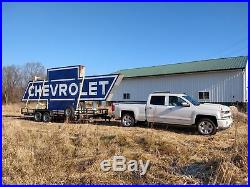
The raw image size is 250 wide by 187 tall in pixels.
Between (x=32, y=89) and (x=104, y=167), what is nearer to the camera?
(x=104, y=167)

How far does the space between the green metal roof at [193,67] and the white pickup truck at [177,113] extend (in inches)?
670

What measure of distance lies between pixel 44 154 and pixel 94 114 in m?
8.92

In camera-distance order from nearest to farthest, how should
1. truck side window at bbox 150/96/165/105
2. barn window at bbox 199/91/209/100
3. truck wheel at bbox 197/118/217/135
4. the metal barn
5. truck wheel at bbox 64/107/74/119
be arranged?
truck wheel at bbox 197/118/217/135, truck side window at bbox 150/96/165/105, truck wheel at bbox 64/107/74/119, the metal barn, barn window at bbox 199/91/209/100

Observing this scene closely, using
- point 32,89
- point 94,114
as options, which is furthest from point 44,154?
point 32,89

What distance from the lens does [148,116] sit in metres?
15.7

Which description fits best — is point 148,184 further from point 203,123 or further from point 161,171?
point 203,123

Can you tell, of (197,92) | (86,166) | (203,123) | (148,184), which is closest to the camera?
(148,184)

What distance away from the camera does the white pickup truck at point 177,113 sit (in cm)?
1359

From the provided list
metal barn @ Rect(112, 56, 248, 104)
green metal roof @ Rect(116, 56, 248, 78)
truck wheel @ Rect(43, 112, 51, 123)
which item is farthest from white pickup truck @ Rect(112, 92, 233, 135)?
green metal roof @ Rect(116, 56, 248, 78)

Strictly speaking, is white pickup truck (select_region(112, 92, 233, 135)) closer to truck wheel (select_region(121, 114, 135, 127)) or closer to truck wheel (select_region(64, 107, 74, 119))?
truck wheel (select_region(121, 114, 135, 127))

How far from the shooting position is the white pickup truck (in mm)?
13586

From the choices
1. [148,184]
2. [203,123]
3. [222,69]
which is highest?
[222,69]

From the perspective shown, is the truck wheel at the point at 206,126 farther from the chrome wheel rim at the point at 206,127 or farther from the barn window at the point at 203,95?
the barn window at the point at 203,95

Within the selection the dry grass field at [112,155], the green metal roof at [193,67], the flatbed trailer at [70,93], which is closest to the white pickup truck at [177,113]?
the dry grass field at [112,155]
